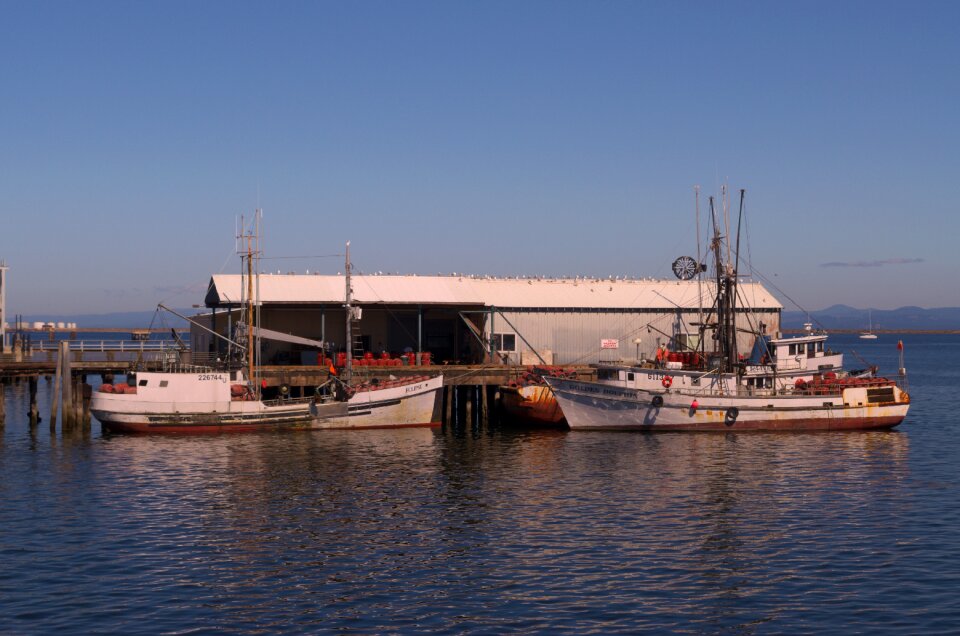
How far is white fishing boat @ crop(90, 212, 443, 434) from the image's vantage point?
179 ft

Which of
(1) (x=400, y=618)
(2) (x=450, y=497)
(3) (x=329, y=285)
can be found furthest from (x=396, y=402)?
(1) (x=400, y=618)

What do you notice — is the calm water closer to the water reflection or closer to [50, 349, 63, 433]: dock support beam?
the water reflection

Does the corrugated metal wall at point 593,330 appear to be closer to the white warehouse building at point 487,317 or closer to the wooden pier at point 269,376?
the white warehouse building at point 487,317

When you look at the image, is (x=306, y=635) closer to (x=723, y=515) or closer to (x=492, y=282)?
(x=723, y=515)

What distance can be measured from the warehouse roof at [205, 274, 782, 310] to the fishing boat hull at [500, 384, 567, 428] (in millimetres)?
9195

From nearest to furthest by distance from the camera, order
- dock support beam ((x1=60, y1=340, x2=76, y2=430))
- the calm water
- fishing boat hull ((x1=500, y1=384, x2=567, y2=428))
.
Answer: the calm water, dock support beam ((x1=60, y1=340, x2=76, y2=430)), fishing boat hull ((x1=500, y1=384, x2=567, y2=428))

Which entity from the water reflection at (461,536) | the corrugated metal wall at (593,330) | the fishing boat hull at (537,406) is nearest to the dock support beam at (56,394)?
the water reflection at (461,536)

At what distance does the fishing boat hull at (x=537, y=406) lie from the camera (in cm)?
5931

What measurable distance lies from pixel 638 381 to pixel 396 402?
45.6ft

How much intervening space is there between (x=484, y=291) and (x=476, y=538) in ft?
133

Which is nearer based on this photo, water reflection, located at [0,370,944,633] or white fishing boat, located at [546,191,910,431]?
water reflection, located at [0,370,944,633]

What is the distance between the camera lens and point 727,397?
2208 inches

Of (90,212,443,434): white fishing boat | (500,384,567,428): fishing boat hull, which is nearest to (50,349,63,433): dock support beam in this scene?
(90,212,443,434): white fishing boat

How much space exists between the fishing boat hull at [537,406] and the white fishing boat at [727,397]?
1.74m
